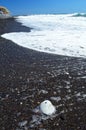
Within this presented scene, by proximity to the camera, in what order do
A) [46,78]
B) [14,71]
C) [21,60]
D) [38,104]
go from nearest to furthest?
[38,104] < [46,78] < [14,71] < [21,60]

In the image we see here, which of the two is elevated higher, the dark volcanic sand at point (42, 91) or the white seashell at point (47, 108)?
the white seashell at point (47, 108)

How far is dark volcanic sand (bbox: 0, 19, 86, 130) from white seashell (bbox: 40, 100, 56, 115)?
0.10 m

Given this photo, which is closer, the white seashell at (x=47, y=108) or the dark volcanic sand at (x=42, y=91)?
the dark volcanic sand at (x=42, y=91)

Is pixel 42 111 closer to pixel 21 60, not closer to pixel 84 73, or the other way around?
pixel 84 73

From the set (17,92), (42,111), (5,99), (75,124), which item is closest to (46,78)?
(17,92)

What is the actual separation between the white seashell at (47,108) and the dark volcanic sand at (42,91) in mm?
96

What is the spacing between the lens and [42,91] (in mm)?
4992

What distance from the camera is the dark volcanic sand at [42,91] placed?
150 inches

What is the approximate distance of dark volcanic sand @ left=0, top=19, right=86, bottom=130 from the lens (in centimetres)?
382

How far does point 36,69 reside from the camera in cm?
681

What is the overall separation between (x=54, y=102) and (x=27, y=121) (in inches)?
29.0

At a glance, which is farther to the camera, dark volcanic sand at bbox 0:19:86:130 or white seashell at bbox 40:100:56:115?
white seashell at bbox 40:100:56:115

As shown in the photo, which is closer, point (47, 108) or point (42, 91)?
point (47, 108)

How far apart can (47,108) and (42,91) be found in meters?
0.93
